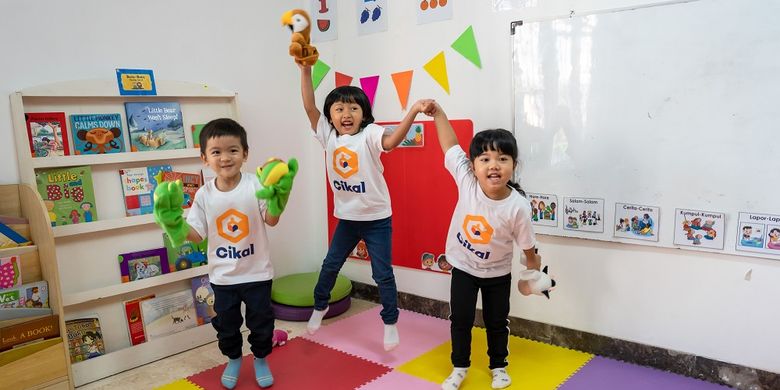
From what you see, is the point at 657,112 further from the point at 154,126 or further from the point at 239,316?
the point at 154,126

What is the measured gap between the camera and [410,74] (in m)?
2.98

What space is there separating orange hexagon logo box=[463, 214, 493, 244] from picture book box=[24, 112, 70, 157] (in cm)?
184

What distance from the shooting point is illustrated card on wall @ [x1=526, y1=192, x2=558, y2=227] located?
2.52 metres

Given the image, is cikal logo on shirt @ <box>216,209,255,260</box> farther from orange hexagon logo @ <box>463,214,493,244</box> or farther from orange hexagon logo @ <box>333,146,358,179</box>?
orange hexagon logo @ <box>463,214,493,244</box>

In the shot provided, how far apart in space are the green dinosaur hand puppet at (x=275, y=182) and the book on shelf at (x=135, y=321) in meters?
1.04

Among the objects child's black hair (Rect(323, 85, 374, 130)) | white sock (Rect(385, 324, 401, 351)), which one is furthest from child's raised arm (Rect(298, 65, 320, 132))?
white sock (Rect(385, 324, 401, 351))

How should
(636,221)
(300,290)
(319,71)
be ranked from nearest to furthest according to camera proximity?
(636,221) < (300,290) < (319,71)

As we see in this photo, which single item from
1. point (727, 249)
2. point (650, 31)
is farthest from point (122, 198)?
point (727, 249)

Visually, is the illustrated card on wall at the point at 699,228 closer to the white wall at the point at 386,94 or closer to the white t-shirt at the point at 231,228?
the white wall at the point at 386,94

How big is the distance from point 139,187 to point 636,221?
237 cm

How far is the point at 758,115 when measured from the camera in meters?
1.98

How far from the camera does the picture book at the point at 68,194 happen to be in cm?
233

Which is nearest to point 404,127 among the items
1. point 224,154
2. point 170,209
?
point 224,154

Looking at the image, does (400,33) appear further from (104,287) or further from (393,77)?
(104,287)
